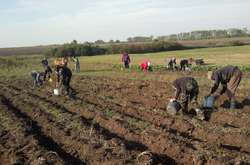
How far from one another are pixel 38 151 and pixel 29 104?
263 inches

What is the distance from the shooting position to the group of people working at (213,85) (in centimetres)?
1158

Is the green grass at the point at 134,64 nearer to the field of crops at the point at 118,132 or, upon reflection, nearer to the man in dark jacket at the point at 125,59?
the man in dark jacket at the point at 125,59

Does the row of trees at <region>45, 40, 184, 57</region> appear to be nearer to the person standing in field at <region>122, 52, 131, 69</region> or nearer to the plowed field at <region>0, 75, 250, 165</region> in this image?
the person standing in field at <region>122, 52, 131, 69</region>

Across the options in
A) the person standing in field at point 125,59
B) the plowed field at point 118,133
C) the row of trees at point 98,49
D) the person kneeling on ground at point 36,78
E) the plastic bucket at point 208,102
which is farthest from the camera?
the row of trees at point 98,49

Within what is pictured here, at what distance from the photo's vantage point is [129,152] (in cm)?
806

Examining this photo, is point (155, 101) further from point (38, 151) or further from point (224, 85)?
point (38, 151)

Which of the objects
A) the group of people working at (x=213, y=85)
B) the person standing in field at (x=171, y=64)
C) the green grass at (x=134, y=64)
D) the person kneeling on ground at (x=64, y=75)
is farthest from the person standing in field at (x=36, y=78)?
the group of people working at (x=213, y=85)

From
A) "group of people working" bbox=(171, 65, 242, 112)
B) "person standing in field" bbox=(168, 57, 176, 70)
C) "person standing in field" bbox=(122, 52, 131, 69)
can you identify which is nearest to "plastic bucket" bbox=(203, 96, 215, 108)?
"group of people working" bbox=(171, 65, 242, 112)

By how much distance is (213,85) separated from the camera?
1220cm

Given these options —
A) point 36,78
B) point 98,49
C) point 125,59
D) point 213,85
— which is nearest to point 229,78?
point 213,85

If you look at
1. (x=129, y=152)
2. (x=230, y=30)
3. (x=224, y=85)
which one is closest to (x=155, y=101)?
(x=224, y=85)

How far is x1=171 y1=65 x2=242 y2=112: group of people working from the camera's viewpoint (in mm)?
11578

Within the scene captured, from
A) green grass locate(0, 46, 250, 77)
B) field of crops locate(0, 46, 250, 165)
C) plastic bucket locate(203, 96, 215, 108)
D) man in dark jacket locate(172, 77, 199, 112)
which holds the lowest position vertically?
green grass locate(0, 46, 250, 77)

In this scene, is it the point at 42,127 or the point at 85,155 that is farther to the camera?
the point at 42,127
